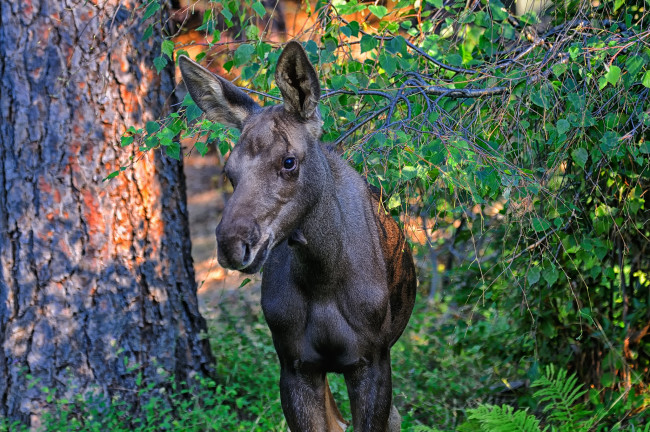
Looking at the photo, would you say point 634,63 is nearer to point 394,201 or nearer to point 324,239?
point 394,201

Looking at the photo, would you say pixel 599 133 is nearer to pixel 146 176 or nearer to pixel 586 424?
pixel 586 424

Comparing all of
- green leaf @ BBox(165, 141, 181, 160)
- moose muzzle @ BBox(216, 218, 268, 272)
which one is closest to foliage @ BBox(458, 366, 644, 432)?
moose muzzle @ BBox(216, 218, 268, 272)

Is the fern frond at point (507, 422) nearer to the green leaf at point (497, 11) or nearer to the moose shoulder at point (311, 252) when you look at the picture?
the moose shoulder at point (311, 252)

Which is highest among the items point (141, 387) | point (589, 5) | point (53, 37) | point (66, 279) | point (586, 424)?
point (53, 37)

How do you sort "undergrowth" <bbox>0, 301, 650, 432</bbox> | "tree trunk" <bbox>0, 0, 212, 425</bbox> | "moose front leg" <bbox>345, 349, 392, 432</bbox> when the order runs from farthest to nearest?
1. "tree trunk" <bbox>0, 0, 212, 425</bbox>
2. "undergrowth" <bbox>0, 301, 650, 432</bbox>
3. "moose front leg" <bbox>345, 349, 392, 432</bbox>

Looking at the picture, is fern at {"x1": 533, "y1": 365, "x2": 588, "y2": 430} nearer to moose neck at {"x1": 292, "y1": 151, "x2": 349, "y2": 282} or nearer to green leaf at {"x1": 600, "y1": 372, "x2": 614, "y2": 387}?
green leaf at {"x1": 600, "y1": 372, "x2": 614, "y2": 387}

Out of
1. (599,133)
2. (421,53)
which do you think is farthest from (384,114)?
(599,133)

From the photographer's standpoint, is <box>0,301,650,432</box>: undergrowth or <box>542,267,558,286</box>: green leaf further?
<box>0,301,650,432</box>: undergrowth

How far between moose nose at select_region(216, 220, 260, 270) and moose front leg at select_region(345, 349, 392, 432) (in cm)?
130

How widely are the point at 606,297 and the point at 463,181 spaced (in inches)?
111

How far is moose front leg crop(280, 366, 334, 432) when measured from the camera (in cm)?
450

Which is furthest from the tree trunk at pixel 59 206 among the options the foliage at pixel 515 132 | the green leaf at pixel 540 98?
the green leaf at pixel 540 98

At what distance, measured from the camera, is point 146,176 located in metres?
6.62

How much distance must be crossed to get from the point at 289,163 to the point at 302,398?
1.41 m
